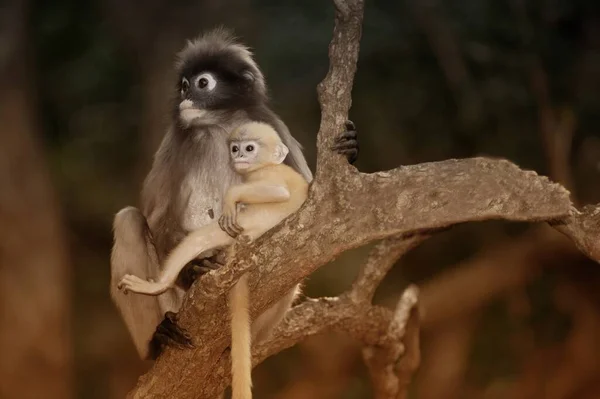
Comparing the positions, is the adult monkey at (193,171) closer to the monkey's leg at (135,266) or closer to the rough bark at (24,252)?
the monkey's leg at (135,266)

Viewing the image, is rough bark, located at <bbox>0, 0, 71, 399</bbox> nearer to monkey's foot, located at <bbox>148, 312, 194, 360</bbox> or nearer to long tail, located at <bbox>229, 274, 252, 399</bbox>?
monkey's foot, located at <bbox>148, 312, 194, 360</bbox>

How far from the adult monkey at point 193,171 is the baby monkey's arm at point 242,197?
1.64 feet

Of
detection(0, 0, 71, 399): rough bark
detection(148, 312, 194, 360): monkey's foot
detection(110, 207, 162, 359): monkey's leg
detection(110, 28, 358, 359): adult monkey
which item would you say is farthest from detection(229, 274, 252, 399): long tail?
detection(0, 0, 71, 399): rough bark

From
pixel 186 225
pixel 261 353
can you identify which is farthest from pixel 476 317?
pixel 186 225

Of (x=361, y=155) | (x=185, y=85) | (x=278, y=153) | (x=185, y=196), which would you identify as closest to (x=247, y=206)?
(x=278, y=153)

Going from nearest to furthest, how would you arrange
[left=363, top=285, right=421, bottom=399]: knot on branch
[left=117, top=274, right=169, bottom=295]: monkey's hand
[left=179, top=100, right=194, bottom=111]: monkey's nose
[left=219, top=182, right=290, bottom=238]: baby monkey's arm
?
[left=219, top=182, right=290, bottom=238]: baby monkey's arm < [left=117, top=274, right=169, bottom=295]: monkey's hand < [left=179, top=100, right=194, bottom=111]: monkey's nose < [left=363, top=285, right=421, bottom=399]: knot on branch

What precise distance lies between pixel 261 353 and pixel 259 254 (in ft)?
2.89

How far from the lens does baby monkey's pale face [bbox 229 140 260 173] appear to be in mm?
2105

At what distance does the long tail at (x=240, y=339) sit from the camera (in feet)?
6.85

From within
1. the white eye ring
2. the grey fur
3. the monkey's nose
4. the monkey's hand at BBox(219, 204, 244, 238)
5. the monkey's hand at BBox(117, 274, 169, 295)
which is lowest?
the monkey's hand at BBox(117, 274, 169, 295)

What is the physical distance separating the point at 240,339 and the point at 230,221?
34 cm

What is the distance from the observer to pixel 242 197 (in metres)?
2.05

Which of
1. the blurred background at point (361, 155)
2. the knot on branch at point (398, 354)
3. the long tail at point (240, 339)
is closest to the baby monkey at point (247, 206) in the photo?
the long tail at point (240, 339)

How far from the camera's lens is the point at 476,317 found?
177 inches
